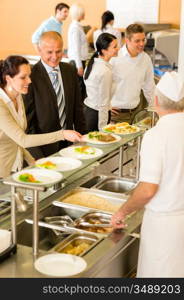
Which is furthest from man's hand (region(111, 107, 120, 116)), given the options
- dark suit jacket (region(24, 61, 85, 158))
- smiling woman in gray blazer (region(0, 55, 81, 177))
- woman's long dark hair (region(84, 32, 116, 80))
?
smiling woman in gray blazer (region(0, 55, 81, 177))

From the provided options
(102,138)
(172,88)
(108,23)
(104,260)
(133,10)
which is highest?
(133,10)

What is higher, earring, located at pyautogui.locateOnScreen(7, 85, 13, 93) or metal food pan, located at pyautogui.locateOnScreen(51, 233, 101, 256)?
earring, located at pyautogui.locateOnScreen(7, 85, 13, 93)

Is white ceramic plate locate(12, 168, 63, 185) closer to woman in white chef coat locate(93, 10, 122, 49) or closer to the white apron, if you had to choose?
the white apron

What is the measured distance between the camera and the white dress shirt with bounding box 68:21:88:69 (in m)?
7.11

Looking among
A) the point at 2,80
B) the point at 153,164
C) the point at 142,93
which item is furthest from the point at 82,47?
the point at 153,164

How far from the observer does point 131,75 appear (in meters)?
4.53

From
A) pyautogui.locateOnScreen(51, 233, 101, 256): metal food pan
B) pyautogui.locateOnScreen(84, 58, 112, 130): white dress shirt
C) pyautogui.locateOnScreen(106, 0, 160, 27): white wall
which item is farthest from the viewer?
pyautogui.locateOnScreen(106, 0, 160, 27): white wall

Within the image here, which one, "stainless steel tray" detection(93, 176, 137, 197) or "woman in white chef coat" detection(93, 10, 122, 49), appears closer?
"stainless steel tray" detection(93, 176, 137, 197)

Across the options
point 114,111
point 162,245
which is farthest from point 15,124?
point 114,111

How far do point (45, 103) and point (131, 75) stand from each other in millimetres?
1237

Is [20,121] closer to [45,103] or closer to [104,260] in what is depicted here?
[45,103]

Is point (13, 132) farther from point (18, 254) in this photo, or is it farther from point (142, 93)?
point (142, 93)

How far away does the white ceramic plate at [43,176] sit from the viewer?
2154 millimetres

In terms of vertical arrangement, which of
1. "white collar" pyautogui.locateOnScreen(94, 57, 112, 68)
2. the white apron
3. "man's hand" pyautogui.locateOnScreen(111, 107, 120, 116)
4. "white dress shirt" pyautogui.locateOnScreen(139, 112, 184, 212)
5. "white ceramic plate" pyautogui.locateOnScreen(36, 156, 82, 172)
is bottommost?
the white apron
